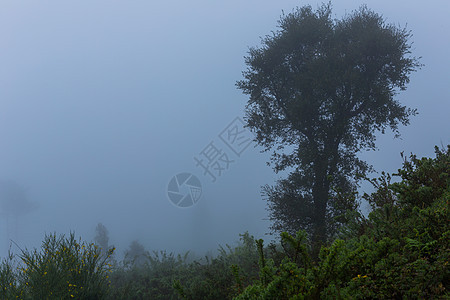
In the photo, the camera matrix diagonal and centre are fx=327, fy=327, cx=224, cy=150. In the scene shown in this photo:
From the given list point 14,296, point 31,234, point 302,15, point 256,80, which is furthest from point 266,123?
point 31,234

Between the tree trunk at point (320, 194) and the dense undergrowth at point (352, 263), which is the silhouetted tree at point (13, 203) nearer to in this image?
the tree trunk at point (320, 194)

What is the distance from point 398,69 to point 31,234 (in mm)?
228779

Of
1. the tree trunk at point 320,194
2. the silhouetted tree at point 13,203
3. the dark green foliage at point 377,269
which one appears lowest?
the dark green foliage at point 377,269

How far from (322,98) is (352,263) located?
1446 centimetres

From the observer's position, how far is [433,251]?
2.88 m

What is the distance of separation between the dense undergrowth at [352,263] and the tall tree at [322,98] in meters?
7.67

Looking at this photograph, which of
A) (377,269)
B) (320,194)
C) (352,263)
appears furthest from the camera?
(320,194)

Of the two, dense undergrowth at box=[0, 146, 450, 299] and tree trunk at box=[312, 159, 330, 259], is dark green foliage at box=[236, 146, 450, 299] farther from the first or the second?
tree trunk at box=[312, 159, 330, 259]

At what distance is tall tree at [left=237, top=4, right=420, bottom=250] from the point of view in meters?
15.8

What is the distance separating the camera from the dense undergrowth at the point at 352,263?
2.54m

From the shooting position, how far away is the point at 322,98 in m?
16.2

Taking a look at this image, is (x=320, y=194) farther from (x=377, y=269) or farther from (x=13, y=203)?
(x=13, y=203)

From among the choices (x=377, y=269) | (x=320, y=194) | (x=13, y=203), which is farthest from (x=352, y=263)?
(x=13, y=203)

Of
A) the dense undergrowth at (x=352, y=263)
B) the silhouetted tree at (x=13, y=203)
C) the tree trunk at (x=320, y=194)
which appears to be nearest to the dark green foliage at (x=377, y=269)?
the dense undergrowth at (x=352, y=263)
